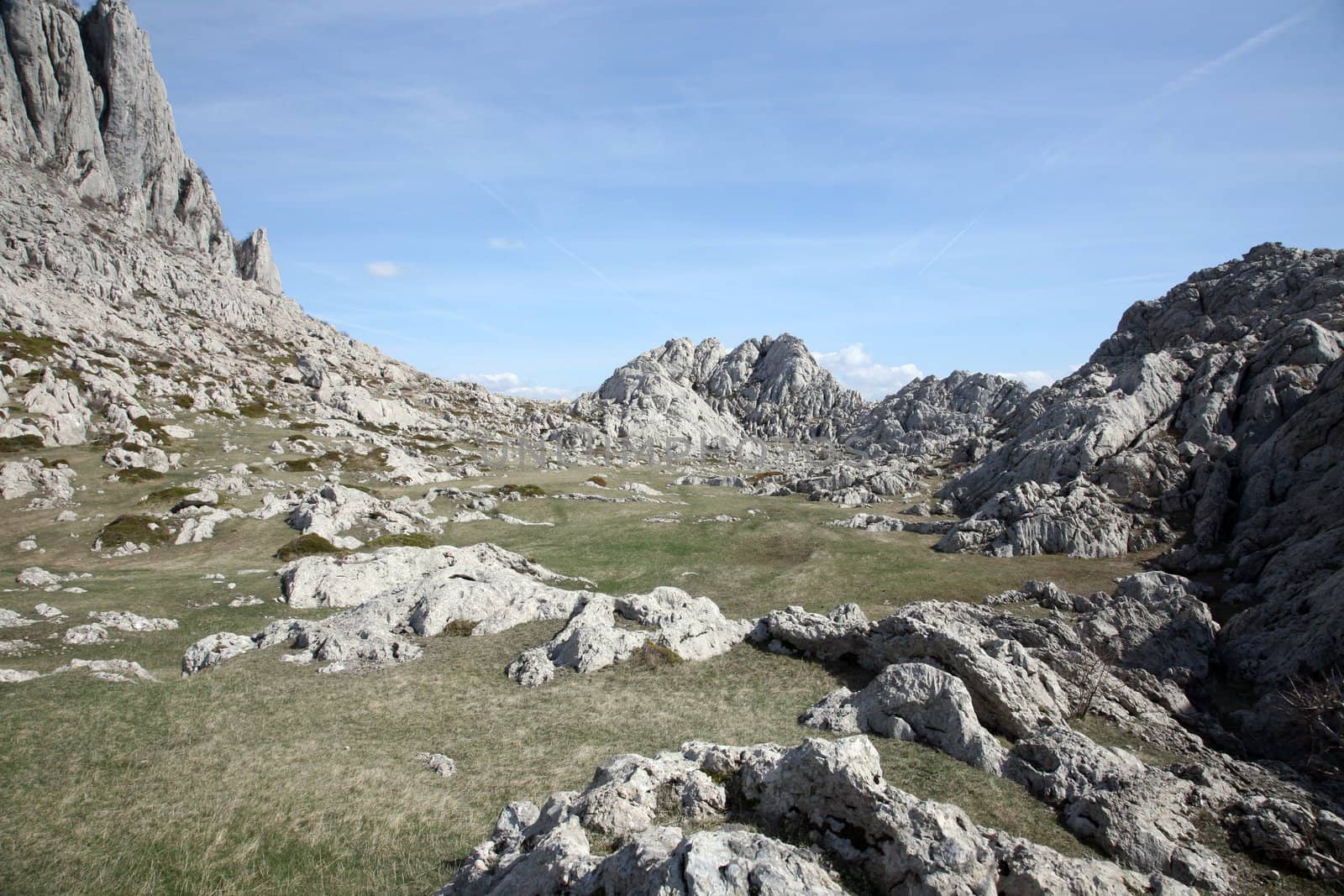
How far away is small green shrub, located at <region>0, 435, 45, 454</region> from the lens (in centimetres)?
5969

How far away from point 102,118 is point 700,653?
720 feet

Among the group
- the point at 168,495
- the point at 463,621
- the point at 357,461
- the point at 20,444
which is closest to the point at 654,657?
the point at 463,621

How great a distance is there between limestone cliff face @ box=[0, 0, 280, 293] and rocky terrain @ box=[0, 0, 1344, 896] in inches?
3803

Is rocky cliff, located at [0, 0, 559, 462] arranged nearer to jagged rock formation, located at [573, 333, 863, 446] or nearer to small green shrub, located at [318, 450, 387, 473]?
small green shrub, located at [318, 450, 387, 473]

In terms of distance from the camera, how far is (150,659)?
27.2m

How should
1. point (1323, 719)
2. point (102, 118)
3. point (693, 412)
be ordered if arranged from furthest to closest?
1. point (693, 412)
2. point (102, 118)
3. point (1323, 719)

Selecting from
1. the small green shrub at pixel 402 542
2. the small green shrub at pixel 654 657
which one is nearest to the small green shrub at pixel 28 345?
the small green shrub at pixel 402 542

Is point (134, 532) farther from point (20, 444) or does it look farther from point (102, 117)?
point (102, 117)

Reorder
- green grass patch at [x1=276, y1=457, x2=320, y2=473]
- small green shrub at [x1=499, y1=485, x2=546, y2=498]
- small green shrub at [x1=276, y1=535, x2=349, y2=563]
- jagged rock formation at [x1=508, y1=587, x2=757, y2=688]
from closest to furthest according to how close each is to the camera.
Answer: jagged rock formation at [x1=508, y1=587, x2=757, y2=688] < small green shrub at [x1=276, y1=535, x2=349, y2=563] < green grass patch at [x1=276, y1=457, x2=320, y2=473] < small green shrub at [x1=499, y1=485, x2=546, y2=498]

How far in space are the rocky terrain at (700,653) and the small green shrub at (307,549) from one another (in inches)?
10.4

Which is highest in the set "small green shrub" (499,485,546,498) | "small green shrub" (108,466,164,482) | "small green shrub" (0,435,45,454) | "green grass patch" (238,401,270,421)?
"green grass patch" (238,401,270,421)

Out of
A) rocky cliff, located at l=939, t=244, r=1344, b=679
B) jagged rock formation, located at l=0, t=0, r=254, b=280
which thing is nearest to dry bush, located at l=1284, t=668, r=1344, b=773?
rocky cliff, located at l=939, t=244, r=1344, b=679

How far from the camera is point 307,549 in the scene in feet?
154

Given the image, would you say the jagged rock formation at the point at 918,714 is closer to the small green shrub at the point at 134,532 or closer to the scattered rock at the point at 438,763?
the scattered rock at the point at 438,763
